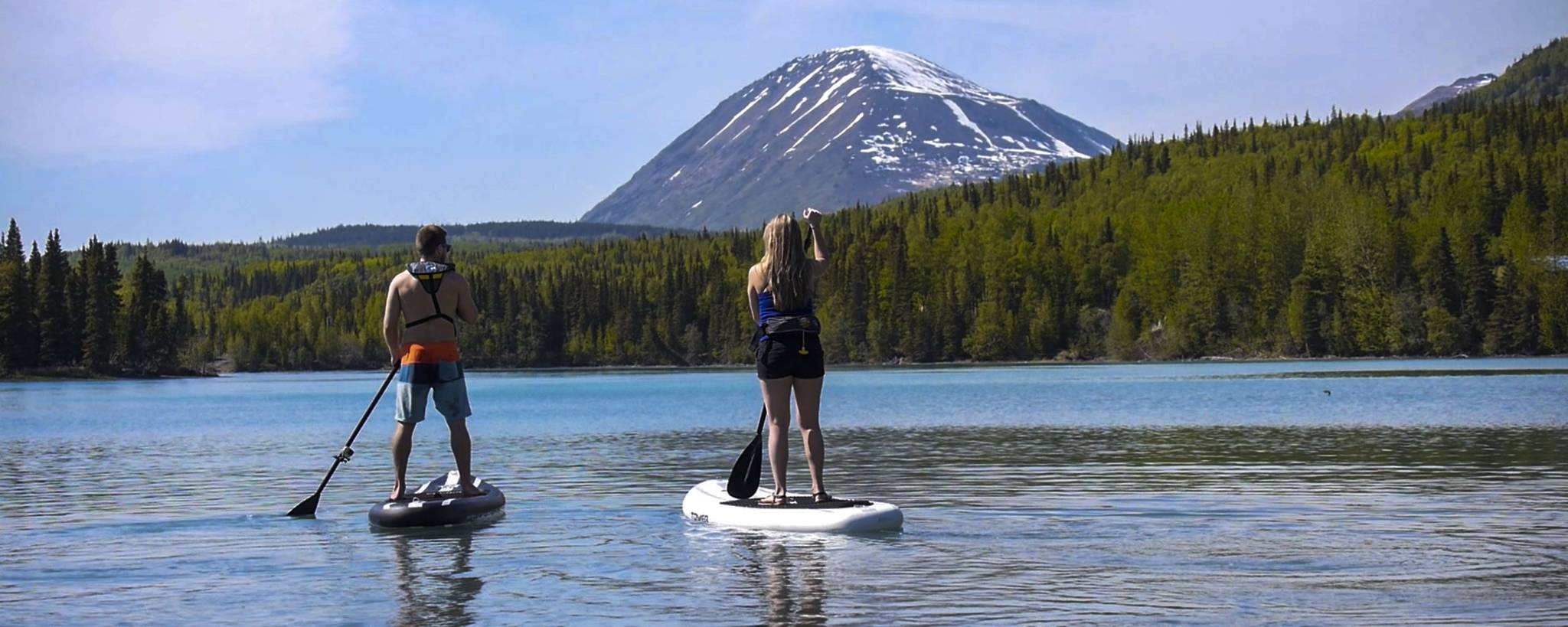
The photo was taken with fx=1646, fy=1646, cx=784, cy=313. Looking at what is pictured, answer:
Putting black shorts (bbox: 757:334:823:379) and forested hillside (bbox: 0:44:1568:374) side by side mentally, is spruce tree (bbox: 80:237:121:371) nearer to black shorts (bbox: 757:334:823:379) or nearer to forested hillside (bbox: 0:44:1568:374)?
forested hillside (bbox: 0:44:1568:374)

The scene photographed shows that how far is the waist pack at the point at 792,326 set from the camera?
14.7 meters

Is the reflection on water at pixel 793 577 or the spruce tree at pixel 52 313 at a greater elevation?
the spruce tree at pixel 52 313

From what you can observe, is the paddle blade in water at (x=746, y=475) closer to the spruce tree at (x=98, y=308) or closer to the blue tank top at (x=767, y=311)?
the blue tank top at (x=767, y=311)

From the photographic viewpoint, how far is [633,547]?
14125 millimetres

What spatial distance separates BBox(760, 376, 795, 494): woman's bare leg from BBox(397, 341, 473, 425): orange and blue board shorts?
3.02 meters

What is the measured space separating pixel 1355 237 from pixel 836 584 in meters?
144

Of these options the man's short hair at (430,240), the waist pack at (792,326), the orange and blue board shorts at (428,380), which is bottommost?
the orange and blue board shorts at (428,380)

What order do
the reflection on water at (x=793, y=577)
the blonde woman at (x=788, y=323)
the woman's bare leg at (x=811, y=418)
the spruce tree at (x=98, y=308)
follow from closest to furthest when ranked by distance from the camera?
the reflection on water at (x=793, y=577), the blonde woman at (x=788, y=323), the woman's bare leg at (x=811, y=418), the spruce tree at (x=98, y=308)

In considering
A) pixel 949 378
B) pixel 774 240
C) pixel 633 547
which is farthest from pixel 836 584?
pixel 949 378

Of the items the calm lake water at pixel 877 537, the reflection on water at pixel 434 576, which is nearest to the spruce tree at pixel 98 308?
the calm lake water at pixel 877 537

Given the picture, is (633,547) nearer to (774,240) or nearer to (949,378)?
(774,240)

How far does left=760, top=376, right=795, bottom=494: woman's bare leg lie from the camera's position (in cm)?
1497

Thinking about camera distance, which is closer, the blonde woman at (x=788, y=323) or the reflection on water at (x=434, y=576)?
the reflection on water at (x=434, y=576)

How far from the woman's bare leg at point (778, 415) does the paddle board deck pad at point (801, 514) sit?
366mm
